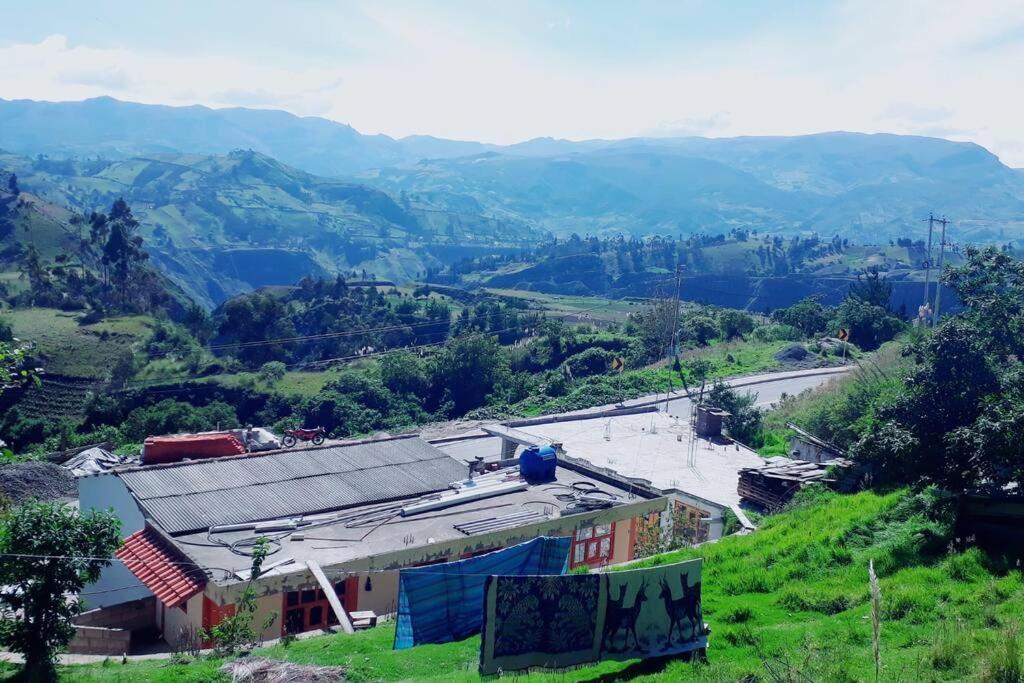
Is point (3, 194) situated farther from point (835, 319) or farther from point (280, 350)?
point (835, 319)

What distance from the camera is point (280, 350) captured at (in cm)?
6362

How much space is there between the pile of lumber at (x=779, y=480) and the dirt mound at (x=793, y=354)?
32203 millimetres

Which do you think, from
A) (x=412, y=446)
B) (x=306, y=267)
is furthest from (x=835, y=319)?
(x=306, y=267)

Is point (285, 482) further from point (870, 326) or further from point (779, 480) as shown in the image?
point (870, 326)

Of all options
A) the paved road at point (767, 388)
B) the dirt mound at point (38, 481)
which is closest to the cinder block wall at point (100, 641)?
the paved road at point (767, 388)

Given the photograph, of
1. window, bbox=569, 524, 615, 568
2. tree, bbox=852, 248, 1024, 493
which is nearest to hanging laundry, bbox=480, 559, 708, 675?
tree, bbox=852, 248, 1024, 493

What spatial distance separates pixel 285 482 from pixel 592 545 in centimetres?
675

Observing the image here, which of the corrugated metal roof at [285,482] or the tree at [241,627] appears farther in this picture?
the corrugated metal roof at [285,482]

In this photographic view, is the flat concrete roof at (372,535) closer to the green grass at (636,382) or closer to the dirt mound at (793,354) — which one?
the green grass at (636,382)

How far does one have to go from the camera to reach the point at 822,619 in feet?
32.9

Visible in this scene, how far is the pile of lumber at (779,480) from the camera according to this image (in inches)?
754

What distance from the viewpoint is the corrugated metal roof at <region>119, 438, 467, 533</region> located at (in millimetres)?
16609

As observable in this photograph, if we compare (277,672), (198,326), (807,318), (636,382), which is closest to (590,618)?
(277,672)

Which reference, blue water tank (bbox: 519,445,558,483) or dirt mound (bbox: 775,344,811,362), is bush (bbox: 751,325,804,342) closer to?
dirt mound (bbox: 775,344,811,362)
